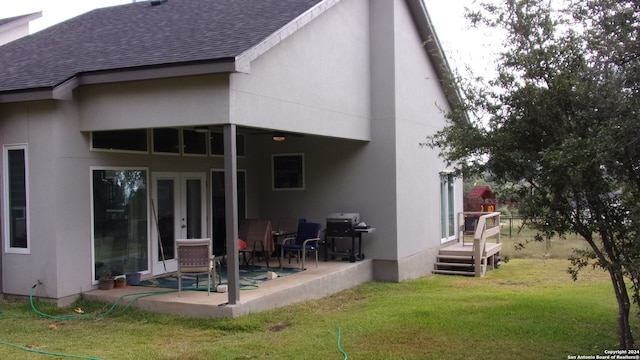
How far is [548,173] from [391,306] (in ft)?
14.1

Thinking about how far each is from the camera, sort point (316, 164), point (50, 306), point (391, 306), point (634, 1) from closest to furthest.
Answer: point (634, 1), point (50, 306), point (391, 306), point (316, 164)

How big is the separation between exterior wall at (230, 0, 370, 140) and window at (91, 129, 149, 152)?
270 centimetres

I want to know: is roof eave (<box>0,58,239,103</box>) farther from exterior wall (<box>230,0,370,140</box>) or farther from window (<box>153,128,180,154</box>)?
window (<box>153,128,180,154</box>)

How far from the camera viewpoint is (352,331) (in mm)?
7492

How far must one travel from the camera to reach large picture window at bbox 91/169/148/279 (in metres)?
9.23

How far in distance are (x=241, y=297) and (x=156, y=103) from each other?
3.08 meters

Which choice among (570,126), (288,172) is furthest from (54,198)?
(570,126)

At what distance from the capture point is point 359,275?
1186cm

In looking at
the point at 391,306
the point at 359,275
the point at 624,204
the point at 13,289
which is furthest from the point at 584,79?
the point at 13,289

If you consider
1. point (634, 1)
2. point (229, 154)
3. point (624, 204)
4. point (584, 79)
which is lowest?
point (624, 204)

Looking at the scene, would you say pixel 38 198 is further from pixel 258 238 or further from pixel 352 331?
pixel 352 331

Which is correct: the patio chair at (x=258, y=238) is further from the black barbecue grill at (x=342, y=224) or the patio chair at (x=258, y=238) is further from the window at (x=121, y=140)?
the window at (x=121, y=140)

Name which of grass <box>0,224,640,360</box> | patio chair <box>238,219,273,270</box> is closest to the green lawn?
grass <box>0,224,640,360</box>

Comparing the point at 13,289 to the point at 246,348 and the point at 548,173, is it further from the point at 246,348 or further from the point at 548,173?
the point at 548,173
